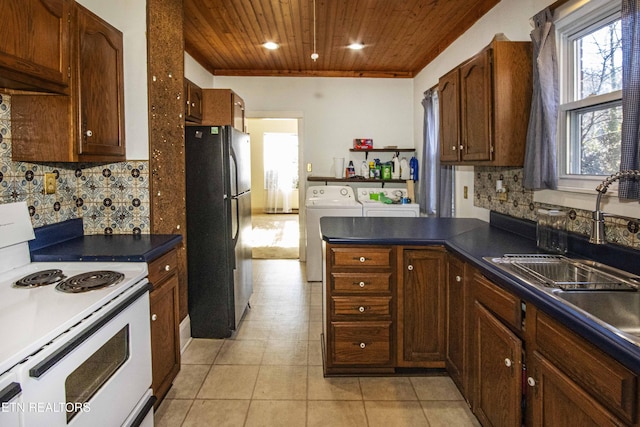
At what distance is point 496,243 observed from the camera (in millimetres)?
2416

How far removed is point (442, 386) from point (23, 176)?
255 cm

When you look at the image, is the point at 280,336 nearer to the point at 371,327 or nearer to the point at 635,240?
the point at 371,327

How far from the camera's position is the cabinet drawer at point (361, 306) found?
258 centimetres

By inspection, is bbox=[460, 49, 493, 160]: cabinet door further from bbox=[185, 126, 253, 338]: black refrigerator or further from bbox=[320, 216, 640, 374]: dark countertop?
bbox=[185, 126, 253, 338]: black refrigerator

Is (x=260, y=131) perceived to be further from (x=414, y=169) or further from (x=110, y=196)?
(x=110, y=196)

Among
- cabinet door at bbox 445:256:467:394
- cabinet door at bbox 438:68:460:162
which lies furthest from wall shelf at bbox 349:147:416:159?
cabinet door at bbox 445:256:467:394

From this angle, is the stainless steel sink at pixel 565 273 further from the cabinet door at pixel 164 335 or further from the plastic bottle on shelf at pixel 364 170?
the plastic bottle on shelf at pixel 364 170

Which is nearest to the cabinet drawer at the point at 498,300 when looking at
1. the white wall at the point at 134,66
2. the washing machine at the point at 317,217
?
the white wall at the point at 134,66

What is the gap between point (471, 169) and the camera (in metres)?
3.71

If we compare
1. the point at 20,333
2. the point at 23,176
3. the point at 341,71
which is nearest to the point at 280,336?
the point at 23,176

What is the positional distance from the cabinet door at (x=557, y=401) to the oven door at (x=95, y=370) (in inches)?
58.5

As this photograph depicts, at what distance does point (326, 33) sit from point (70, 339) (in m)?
3.73

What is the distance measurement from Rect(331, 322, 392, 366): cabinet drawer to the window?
1331mm

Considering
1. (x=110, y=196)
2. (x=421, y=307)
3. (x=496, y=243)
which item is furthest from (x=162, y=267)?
(x=496, y=243)
